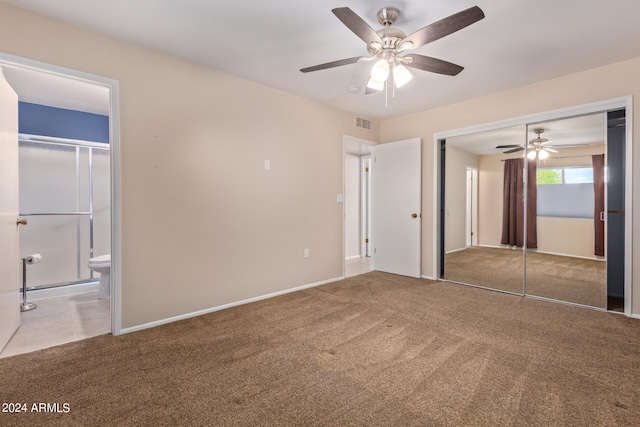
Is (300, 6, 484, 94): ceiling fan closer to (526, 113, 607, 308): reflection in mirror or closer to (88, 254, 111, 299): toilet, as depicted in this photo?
(526, 113, 607, 308): reflection in mirror

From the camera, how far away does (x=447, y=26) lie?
1.80 metres

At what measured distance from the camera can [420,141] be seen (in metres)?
4.46

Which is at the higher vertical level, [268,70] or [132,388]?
[268,70]

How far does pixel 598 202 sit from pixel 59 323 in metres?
5.67

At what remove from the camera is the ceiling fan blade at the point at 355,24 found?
5.53 ft

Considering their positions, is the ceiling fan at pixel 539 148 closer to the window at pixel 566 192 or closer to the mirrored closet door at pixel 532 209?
the mirrored closet door at pixel 532 209

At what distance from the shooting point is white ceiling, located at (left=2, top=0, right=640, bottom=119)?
6.97 ft

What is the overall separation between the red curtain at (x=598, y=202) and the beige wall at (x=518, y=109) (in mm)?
251

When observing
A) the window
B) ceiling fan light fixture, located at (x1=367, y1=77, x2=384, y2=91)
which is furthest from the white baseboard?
the window

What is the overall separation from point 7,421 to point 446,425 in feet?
7.48

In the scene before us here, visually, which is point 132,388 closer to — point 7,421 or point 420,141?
point 7,421

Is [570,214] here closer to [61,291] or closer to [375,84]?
[375,84]

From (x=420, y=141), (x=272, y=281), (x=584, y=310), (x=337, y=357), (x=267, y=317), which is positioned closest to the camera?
(x=337, y=357)

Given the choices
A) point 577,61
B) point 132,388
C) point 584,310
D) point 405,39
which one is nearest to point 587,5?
point 577,61
